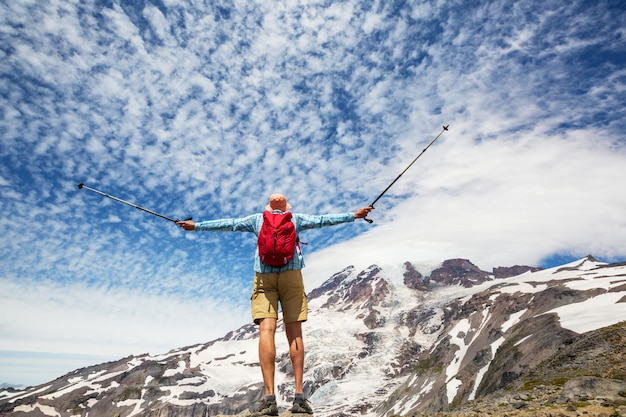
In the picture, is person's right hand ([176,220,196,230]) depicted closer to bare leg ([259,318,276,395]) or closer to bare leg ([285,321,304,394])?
bare leg ([259,318,276,395])

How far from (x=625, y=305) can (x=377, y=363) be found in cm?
13281

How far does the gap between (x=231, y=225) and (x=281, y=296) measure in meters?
1.87

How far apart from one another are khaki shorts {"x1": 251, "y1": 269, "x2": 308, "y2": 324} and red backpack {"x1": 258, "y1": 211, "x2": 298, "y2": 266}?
35 centimetres

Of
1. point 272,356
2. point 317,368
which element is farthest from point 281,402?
point 272,356

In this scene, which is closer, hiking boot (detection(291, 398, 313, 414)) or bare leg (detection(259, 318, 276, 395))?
bare leg (detection(259, 318, 276, 395))

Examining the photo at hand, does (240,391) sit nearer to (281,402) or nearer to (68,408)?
(281,402)

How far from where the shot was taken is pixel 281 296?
799 centimetres

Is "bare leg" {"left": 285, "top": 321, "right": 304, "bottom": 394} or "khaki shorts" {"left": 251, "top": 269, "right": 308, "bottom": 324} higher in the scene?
"khaki shorts" {"left": 251, "top": 269, "right": 308, "bottom": 324}

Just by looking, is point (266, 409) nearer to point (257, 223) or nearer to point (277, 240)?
point (277, 240)

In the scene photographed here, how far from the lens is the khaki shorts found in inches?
307

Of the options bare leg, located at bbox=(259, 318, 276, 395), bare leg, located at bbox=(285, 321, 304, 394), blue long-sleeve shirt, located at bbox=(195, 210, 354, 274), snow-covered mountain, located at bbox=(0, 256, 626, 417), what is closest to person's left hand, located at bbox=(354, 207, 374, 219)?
blue long-sleeve shirt, located at bbox=(195, 210, 354, 274)

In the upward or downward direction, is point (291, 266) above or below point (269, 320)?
above

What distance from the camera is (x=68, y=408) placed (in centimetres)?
17250

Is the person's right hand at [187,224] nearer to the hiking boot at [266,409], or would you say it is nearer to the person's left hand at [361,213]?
Result: the person's left hand at [361,213]
